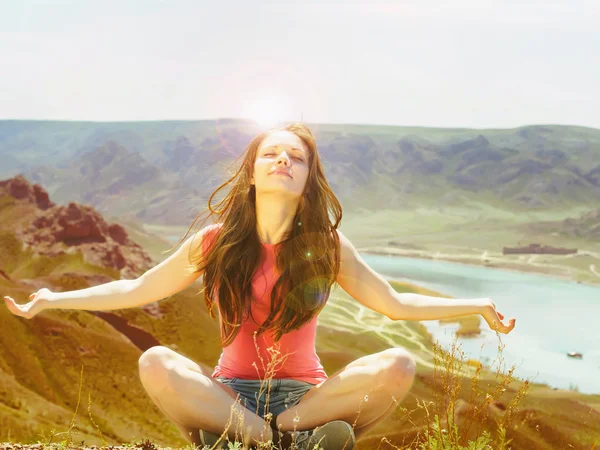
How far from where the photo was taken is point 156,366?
356 centimetres

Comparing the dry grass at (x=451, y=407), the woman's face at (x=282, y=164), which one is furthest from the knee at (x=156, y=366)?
the woman's face at (x=282, y=164)

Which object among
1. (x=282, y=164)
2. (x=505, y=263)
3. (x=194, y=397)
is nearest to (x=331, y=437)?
(x=194, y=397)

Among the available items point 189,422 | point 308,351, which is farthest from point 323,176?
point 189,422

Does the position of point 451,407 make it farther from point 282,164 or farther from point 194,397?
point 282,164

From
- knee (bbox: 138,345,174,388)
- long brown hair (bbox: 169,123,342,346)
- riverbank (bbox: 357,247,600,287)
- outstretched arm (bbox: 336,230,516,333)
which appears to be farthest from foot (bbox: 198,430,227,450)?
riverbank (bbox: 357,247,600,287)

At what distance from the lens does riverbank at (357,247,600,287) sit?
158 ft

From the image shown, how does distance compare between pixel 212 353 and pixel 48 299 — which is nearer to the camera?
pixel 48 299

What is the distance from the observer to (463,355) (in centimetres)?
357

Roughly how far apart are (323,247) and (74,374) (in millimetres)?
9929

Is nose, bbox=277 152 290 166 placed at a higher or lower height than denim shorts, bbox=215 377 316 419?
higher

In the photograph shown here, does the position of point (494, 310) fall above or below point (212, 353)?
above

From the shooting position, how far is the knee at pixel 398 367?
360 centimetres

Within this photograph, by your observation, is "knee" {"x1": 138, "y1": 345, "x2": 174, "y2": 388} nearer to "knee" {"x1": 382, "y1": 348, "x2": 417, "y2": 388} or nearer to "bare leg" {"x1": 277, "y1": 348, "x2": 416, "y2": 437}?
"bare leg" {"x1": 277, "y1": 348, "x2": 416, "y2": 437}

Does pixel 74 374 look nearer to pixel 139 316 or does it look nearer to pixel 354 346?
pixel 139 316
